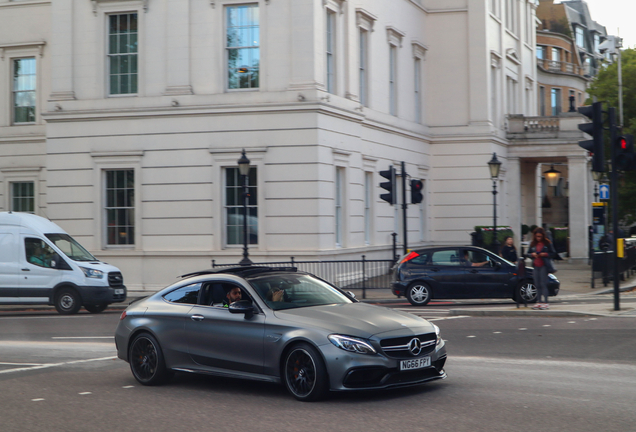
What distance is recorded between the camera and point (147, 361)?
10.0 meters

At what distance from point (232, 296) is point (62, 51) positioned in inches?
782

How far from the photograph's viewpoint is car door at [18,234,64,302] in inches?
813

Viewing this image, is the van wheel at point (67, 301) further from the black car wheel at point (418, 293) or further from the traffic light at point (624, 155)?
the traffic light at point (624, 155)

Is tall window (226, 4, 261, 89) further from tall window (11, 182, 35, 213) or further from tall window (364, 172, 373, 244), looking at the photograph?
tall window (11, 182, 35, 213)

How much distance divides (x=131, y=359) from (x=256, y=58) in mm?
16499

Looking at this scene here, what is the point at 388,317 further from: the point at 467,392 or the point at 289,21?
the point at 289,21

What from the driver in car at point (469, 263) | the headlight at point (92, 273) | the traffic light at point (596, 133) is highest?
the traffic light at point (596, 133)

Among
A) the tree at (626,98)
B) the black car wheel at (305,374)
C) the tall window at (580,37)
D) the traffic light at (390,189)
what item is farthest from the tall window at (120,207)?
the tall window at (580,37)

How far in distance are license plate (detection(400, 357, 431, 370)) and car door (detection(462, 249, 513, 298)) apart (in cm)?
1204

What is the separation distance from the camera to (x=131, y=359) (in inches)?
401

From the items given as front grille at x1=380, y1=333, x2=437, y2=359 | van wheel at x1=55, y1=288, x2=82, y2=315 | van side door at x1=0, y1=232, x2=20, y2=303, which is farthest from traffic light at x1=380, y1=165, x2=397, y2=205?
front grille at x1=380, y1=333, x2=437, y2=359

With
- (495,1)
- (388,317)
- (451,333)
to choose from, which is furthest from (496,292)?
(495,1)

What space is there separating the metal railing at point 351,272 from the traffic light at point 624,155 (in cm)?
853

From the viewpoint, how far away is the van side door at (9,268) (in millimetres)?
20797
